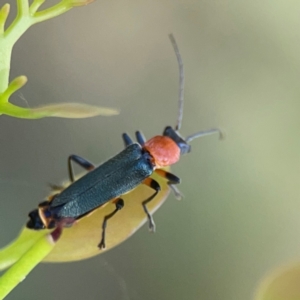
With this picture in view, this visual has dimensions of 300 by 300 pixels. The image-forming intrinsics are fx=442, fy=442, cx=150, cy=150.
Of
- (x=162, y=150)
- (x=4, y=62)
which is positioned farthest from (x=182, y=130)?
(x=4, y=62)

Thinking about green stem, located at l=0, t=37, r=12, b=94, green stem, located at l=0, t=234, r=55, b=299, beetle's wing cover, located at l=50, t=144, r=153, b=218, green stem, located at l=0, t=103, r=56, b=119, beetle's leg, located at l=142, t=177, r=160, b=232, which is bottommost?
beetle's leg, located at l=142, t=177, r=160, b=232

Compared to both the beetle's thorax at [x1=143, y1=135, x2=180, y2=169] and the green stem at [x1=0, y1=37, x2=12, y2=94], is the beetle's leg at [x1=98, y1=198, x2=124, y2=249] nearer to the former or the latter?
the beetle's thorax at [x1=143, y1=135, x2=180, y2=169]

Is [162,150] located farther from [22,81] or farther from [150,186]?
[22,81]

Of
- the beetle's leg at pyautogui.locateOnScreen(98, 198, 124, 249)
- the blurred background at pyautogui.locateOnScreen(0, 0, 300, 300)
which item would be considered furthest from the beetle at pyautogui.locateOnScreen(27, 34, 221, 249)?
the blurred background at pyautogui.locateOnScreen(0, 0, 300, 300)

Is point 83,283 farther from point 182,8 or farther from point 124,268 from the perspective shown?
point 182,8

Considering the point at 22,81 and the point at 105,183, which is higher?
the point at 22,81

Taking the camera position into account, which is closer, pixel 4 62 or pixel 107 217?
pixel 4 62

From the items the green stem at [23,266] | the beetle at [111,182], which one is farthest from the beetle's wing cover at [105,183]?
the green stem at [23,266]
